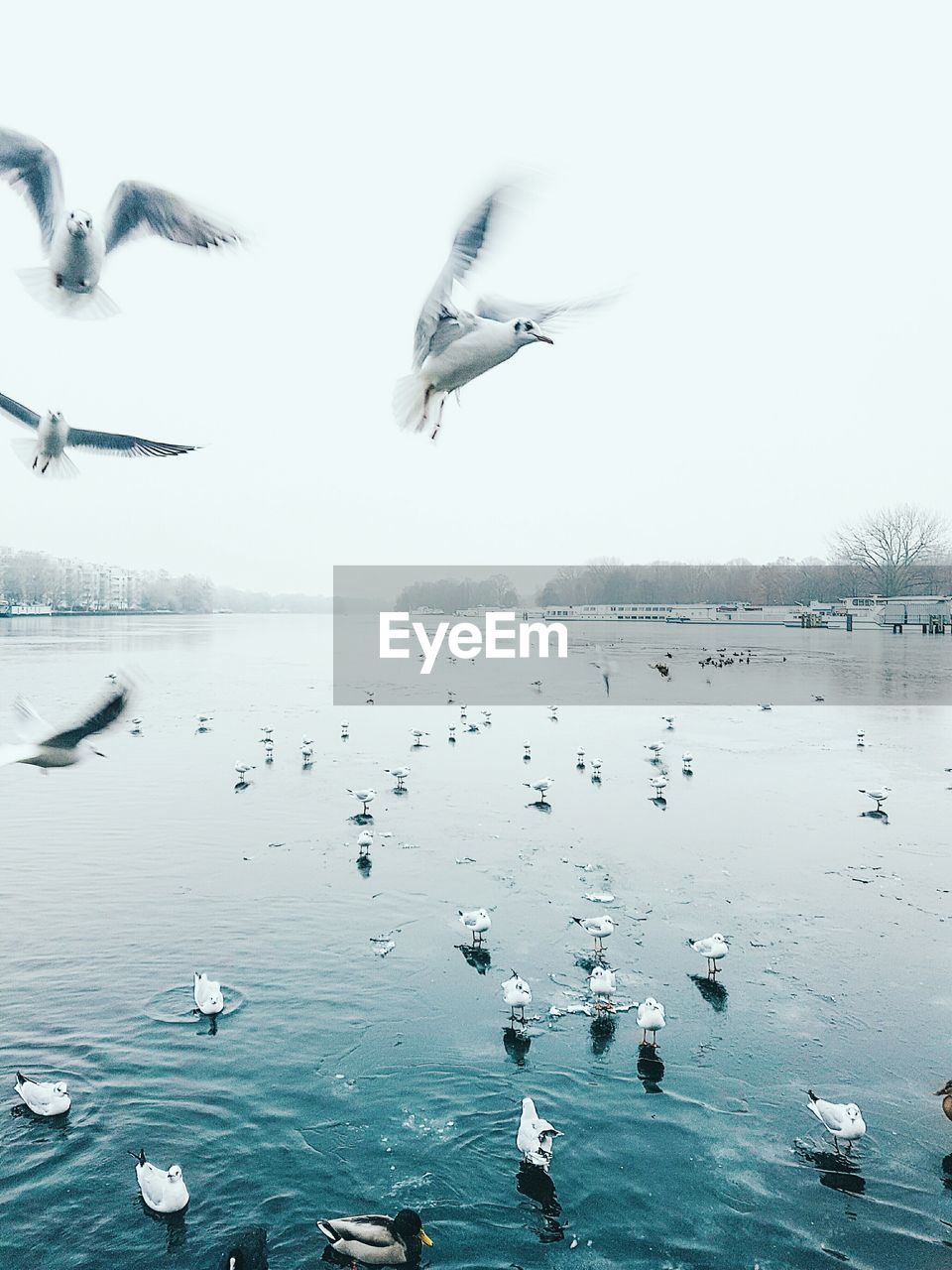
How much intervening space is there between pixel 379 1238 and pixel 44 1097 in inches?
133

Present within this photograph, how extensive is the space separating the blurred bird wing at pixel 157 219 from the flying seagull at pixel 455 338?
2.72 ft

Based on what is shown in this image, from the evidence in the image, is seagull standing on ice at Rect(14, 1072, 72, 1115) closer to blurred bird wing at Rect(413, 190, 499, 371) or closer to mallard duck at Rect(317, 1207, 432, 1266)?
mallard duck at Rect(317, 1207, 432, 1266)

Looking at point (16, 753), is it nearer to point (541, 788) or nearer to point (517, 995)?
point (517, 995)

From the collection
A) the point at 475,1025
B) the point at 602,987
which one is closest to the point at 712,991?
the point at 602,987

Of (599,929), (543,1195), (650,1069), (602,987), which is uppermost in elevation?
(599,929)

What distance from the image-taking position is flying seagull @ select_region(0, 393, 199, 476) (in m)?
3.32

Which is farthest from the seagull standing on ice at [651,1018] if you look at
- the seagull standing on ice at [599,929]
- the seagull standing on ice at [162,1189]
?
the seagull standing on ice at [162,1189]

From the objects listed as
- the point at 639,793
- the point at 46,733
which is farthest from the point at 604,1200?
the point at 639,793

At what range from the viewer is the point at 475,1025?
895 centimetres

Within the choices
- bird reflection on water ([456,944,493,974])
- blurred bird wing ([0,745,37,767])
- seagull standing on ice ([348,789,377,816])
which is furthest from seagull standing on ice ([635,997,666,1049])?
seagull standing on ice ([348,789,377,816])

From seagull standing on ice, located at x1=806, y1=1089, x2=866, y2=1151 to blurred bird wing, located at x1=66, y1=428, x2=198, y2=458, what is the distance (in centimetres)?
716

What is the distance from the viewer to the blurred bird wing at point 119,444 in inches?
141

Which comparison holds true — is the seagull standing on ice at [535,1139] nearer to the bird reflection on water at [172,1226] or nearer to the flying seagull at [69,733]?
the bird reflection on water at [172,1226]

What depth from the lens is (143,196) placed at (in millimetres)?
3043
